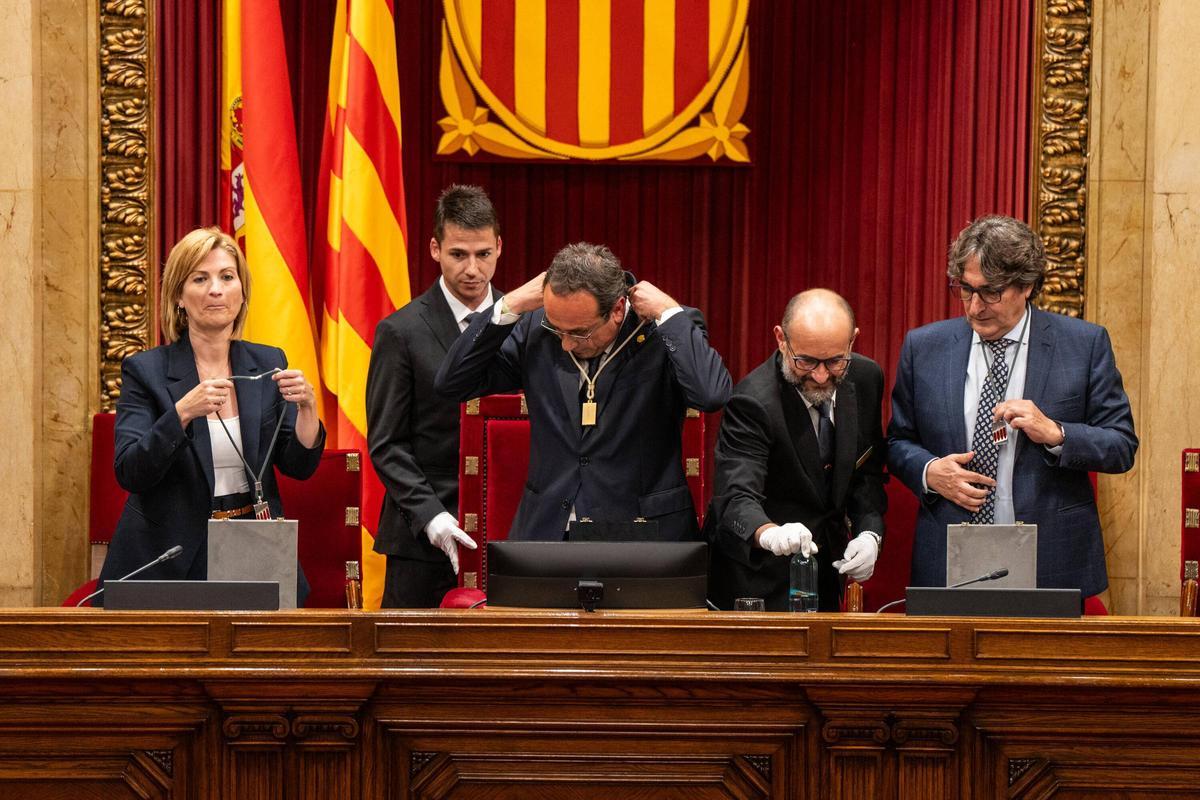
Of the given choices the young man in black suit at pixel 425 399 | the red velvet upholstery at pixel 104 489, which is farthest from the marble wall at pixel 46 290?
the young man in black suit at pixel 425 399

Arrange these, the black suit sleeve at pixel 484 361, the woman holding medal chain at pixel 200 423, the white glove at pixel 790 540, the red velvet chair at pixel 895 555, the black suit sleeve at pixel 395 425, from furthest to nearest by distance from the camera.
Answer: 1. the red velvet chair at pixel 895 555
2. the black suit sleeve at pixel 395 425
3. the black suit sleeve at pixel 484 361
4. the woman holding medal chain at pixel 200 423
5. the white glove at pixel 790 540

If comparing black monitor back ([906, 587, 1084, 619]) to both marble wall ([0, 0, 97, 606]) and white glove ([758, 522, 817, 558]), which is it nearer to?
white glove ([758, 522, 817, 558])

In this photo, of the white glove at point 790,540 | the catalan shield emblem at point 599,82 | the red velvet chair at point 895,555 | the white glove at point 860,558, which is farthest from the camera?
the catalan shield emblem at point 599,82

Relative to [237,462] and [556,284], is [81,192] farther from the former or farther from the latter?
[556,284]

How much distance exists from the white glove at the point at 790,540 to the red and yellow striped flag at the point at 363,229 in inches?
73.6

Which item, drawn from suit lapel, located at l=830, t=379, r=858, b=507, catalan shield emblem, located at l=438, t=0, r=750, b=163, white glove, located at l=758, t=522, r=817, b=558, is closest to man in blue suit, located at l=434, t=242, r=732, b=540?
suit lapel, located at l=830, t=379, r=858, b=507

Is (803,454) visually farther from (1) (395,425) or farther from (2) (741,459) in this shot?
(1) (395,425)

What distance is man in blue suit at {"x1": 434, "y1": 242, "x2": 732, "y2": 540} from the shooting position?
3.05 m

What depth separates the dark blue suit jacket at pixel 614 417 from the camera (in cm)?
312

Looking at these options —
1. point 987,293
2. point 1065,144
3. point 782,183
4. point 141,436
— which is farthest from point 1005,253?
point 782,183

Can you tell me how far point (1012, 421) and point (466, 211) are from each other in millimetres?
1466

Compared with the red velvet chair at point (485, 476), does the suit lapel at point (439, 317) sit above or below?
above

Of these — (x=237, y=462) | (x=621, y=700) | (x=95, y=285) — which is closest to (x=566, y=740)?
(x=621, y=700)

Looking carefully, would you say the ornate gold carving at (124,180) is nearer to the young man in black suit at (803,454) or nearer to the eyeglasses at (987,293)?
the young man in black suit at (803,454)
